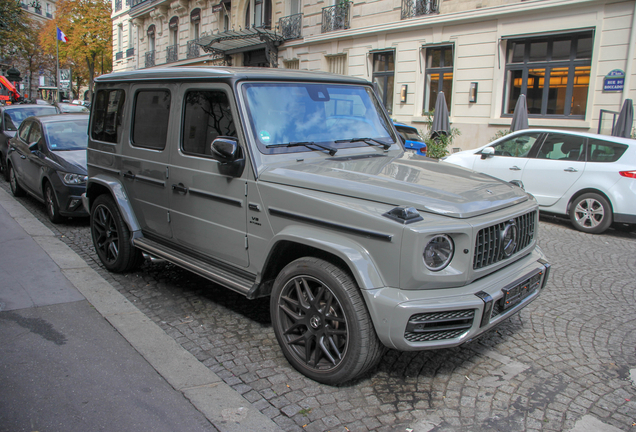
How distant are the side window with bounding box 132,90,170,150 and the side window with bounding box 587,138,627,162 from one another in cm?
697

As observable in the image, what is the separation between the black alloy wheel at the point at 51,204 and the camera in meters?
7.43

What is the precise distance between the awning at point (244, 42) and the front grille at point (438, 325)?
2221cm

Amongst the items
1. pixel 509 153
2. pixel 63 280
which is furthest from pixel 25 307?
pixel 509 153

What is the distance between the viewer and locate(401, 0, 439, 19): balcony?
16928mm

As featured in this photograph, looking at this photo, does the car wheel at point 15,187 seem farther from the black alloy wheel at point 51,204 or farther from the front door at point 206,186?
the front door at point 206,186

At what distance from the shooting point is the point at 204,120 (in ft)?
13.1

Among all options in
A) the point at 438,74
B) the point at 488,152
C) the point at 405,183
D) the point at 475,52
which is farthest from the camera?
the point at 438,74

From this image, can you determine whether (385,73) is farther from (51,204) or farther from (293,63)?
(51,204)

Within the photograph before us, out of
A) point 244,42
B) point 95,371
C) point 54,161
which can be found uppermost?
point 244,42

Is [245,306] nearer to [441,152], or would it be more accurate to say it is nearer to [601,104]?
[441,152]

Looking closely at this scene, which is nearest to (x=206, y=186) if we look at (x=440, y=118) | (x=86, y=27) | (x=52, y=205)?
(x=52, y=205)

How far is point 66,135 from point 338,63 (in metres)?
14.6

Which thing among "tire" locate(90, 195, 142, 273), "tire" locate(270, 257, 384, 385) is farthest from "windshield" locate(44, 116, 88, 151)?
"tire" locate(270, 257, 384, 385)

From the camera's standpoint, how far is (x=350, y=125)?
422 centimetres
